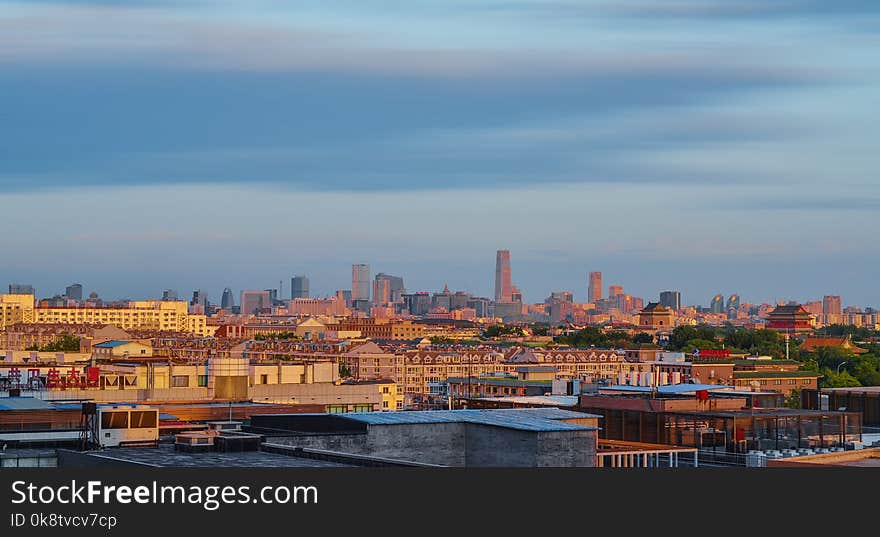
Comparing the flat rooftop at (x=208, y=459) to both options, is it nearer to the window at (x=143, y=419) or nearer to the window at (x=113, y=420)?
the window at (x=113, y=420)

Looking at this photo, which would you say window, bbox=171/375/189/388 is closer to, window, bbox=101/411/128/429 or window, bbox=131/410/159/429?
window, bbox=131/410/159/429

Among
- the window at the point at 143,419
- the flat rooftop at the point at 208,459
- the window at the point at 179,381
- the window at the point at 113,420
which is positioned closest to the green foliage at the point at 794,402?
the window at the point at 179,381

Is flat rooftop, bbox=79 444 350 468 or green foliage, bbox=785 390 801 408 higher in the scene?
flat rooftop, bbox=79 444 350 468

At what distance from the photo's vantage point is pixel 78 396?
68688 mm

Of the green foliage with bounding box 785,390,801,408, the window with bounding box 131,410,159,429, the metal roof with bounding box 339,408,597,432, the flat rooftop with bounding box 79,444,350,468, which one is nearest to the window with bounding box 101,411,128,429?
the window with bounding box 131,410,159,429

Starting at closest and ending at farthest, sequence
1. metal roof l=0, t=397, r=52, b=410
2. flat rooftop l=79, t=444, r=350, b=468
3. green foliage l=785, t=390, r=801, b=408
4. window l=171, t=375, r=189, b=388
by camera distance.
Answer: flat rooftop l=79, t=444, r=350, b=468 → metal roof l=0, t=397, r=52, b=410 → window l=171, t=375, r=189, b=388 → green foliage l=785, t=390, r=801, b=408

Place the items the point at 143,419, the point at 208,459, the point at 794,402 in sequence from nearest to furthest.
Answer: the point at 208,459 < the point at 143,419 < the point at 794,402

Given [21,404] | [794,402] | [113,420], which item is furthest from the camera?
[794,402]

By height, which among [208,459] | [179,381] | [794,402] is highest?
[179,381]

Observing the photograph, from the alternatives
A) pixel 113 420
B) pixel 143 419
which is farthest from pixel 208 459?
pixel 143 419

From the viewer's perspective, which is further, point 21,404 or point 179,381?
point 179,381

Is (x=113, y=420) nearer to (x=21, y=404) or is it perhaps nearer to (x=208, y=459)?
(x=208, y=459)

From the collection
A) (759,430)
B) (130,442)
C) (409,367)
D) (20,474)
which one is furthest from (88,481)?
(409,367)

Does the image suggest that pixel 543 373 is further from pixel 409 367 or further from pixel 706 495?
pixel 706 495
